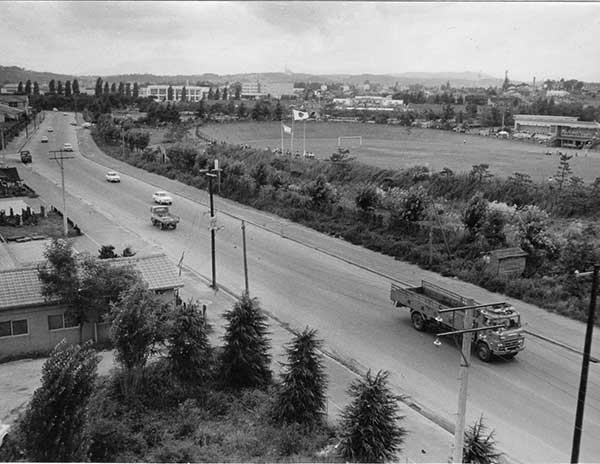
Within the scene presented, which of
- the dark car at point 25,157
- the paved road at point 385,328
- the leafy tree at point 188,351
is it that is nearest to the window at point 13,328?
the leafy tree at point 188,351

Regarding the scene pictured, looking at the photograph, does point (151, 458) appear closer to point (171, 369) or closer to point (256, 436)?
point (256, 436)

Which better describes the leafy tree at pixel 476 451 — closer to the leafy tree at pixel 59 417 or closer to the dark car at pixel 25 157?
the leafy tree at pixel 59 417

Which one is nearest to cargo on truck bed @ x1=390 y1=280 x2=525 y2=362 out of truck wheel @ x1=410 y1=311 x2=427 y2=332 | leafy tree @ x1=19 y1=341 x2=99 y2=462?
truck wheel @ x1=410 y1=311 x2=427 y2=332

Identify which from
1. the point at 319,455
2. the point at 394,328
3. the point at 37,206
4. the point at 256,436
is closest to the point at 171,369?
the point at 256,436

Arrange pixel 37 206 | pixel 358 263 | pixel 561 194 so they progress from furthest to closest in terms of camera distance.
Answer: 1. pixel 37 206
2. pixel 561 194
3. pixel 358 263

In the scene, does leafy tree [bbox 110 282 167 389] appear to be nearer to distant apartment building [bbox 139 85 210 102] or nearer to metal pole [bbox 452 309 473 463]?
metal pole [bbox 452 309 473 463]

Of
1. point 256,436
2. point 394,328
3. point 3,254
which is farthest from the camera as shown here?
point 3,254
